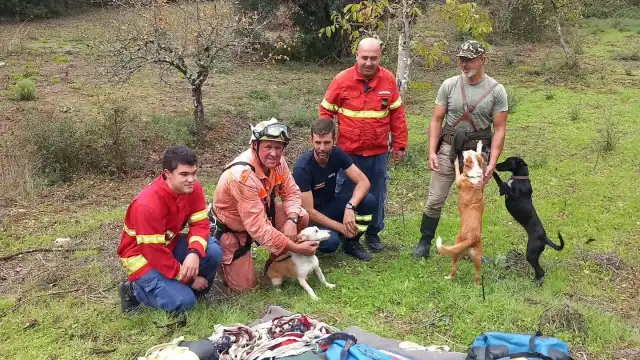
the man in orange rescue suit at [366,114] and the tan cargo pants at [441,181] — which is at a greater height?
the man in orange rescue suit at [366,114]

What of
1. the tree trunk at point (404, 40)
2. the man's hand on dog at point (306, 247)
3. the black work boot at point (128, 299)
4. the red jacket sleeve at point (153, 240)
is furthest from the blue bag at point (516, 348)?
the tree trunk at point (404, 40)

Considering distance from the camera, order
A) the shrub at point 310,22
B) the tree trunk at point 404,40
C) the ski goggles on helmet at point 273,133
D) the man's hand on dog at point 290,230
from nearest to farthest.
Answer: the ski goggles on helmet at point 273,133 → the man's hand on dog at point 290,230 → the tree trunk at point 404,40 → the shrub at point 310,22

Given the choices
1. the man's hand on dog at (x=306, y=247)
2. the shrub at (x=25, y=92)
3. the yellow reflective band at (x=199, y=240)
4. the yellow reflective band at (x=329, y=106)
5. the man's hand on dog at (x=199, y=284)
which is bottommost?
the shrub at (x=25, y=92)

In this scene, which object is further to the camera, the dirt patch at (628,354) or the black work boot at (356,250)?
the black work boot at (356,250)

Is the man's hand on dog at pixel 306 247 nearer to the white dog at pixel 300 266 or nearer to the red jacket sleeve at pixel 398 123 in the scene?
the white dog at pixel 300 266

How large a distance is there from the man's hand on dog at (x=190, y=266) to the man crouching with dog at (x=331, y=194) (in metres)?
1.22

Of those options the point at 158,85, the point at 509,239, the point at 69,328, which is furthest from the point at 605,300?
the point at 158,85

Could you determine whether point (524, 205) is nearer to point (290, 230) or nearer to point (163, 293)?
point (290, 230)

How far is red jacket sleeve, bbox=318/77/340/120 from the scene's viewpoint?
5238mm

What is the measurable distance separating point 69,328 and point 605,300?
4107mm

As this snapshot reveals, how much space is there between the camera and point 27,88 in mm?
10602

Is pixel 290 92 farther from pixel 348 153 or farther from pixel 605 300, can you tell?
pixel 605 300

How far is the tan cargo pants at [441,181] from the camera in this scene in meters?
4.96

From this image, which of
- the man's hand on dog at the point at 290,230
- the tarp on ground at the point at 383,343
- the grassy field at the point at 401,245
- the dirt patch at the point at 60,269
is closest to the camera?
the tarp on ground at the point at 383,343
